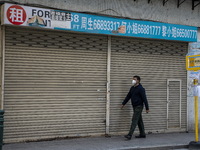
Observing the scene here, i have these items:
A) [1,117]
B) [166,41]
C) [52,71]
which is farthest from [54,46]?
[166,41]

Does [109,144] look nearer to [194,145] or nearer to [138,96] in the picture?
[138,96]

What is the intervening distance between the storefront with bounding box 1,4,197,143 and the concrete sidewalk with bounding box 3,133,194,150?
0.37 metres

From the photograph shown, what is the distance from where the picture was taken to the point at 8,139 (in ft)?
28.7

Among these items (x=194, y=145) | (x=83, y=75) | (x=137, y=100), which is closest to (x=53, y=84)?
(x=83, y=75)

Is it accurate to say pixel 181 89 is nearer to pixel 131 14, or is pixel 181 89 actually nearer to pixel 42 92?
pixel 131 14

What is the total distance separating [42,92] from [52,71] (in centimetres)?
66

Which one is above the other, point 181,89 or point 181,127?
point 181,89

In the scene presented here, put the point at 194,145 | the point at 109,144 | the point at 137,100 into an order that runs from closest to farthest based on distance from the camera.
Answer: the point at 109,144 < the point at 194,145 < the point at 137,100

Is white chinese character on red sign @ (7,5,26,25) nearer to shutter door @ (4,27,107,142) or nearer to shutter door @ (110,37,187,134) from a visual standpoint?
shutter door @ (4,27,107,142)

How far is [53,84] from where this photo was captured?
949 cm

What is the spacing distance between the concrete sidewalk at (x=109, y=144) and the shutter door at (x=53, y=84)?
15.1 inches

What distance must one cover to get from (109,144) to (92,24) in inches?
136

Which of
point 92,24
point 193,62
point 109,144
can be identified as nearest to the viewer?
point 109,144

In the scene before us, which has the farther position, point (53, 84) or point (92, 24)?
point (92, 24)
